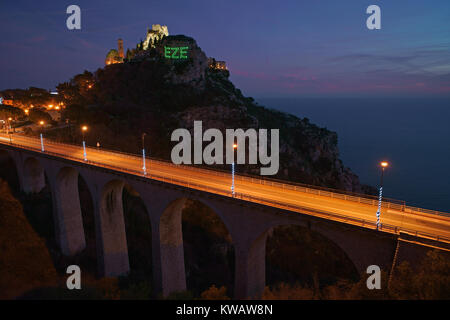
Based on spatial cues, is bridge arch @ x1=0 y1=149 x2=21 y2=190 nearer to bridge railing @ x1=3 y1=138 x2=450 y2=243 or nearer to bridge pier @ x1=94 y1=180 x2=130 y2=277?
bridge railing @ x1=3 y1=138 x2=450 y2=243

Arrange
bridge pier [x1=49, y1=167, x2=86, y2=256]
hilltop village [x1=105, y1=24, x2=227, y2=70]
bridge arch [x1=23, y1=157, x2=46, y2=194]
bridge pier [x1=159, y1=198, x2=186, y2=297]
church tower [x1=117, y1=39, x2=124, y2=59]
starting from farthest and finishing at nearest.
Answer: church tower [x1=117, y1=39, x2=124, y2=59] → hilltop village [x1=105, y1=24, x2=227, y2=70] → bridge arch [x1=23, y1=157, x2=46, y2=194] → bridge pier [x1=49, y1=167, x2=86, y2=256] → bridge pier [x1=159, y1=198, x2=186, y2=297]

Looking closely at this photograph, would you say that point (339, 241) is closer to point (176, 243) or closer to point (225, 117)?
point (176, 243)

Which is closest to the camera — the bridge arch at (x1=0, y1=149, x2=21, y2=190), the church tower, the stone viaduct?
the stone viaduct

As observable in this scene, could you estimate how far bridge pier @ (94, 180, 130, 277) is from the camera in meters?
36.4

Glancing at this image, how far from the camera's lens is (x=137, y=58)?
112m

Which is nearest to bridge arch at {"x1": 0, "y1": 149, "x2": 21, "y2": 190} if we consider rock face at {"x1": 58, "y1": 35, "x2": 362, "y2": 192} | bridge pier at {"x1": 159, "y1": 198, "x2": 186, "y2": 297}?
rock face at {"x1": 58, "y1": 35, "x2": 362, "y2": 192}

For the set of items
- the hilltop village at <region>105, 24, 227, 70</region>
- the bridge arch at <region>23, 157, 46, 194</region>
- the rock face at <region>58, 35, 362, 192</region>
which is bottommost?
the bridge arch at <region>23, 157, 46, 194</region>

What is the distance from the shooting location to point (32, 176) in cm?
5034

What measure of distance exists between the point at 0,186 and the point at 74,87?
58.9 metres

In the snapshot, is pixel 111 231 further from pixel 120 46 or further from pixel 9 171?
pixel 120 46

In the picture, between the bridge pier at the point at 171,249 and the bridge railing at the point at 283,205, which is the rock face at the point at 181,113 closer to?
the bridge pier at the point at 171,249

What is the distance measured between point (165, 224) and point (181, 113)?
54.0m

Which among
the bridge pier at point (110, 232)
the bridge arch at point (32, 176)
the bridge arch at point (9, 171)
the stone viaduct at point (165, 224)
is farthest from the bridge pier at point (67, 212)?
the bridge arch at point (9, 171)

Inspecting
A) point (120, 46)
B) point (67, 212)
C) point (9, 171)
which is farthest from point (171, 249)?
point (120, 46)
